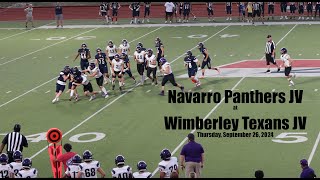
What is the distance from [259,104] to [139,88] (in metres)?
4.56

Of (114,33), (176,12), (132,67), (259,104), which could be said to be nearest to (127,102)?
(259,104)

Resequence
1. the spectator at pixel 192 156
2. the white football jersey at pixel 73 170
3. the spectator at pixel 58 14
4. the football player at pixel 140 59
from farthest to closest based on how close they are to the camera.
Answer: the spectator at pixel 58 14 < the football player at pixel 140 59 < the spectator at pixel 192 156 < the white football jersey at pixel 73 170

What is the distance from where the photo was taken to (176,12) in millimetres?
45000

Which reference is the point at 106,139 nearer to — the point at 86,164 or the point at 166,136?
the point at 166,136

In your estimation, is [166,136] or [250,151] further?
[166,136]

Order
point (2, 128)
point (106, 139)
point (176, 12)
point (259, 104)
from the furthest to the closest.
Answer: point (176, 12) → point (259, 104) → point (2, 128) → point (106, 139)

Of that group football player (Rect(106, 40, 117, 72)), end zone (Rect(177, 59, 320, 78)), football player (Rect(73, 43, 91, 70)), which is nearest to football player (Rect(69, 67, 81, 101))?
football player (Rect(73, 43, 91, 70))

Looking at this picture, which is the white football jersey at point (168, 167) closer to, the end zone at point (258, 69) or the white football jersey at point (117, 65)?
the white football jersey at point (117, 65)

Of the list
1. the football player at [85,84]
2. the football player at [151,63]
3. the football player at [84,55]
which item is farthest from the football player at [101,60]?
the football player at [85,84]

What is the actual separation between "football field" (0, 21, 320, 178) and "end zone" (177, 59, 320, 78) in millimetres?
36

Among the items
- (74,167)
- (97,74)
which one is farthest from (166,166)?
(97,74)

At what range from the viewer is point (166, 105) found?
2389 cm

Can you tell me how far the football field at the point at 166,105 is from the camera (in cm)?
1853
